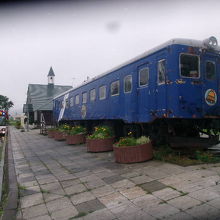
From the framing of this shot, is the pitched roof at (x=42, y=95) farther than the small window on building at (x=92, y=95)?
Yes

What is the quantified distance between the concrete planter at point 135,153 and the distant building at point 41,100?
2693 centimetres

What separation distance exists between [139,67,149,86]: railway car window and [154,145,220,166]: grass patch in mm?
2096

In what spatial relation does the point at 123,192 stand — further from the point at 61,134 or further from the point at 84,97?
the point at 61,134

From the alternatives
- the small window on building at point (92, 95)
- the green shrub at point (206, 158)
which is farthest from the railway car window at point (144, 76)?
the small window on building at point (92, 95)

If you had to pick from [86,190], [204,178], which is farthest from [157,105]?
[86,190]

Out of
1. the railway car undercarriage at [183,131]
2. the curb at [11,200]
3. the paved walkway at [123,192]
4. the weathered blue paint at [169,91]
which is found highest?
the weathered blue paint at [169,91]

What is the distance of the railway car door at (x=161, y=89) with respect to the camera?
669 centimetres

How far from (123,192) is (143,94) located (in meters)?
3.95

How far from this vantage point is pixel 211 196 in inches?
149

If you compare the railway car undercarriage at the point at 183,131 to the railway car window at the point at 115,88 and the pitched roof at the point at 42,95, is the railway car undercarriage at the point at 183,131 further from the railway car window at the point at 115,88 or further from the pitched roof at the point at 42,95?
the pitched roof at the point at 42,95

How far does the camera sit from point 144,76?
25.4 ft

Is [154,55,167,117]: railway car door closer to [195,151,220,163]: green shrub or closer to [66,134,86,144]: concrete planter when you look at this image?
[195,151,220,163]: green shrub

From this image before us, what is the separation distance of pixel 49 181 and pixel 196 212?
3.47 meters

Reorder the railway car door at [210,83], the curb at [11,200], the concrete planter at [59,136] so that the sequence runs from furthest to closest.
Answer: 1. the concrete planter at [59,136]
2. the railway car door at [210,83]
3. the curb at [11,200]
